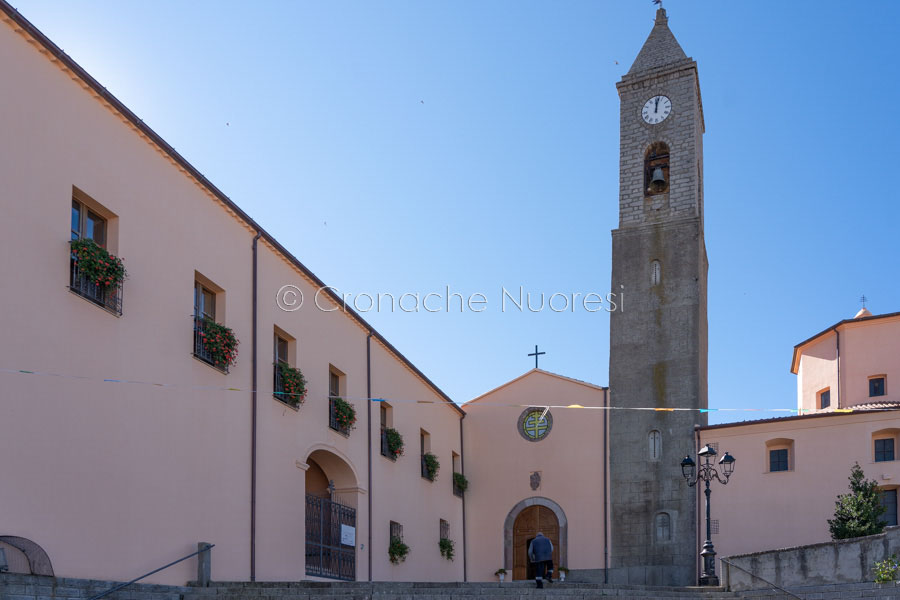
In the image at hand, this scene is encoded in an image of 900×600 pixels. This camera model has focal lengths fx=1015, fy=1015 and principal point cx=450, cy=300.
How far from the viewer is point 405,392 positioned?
80.7 feet

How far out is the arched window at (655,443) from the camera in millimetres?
25781

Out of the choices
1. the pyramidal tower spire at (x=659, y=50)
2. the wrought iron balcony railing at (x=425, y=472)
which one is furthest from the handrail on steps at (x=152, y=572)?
the pyramidal tower spire at (x=659, y=50)

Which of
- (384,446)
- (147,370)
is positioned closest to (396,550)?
(384,446)

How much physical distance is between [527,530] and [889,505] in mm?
9276

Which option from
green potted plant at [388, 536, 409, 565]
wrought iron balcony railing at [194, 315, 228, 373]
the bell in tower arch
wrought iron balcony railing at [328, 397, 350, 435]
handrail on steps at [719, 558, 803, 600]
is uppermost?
the bell in tower arch

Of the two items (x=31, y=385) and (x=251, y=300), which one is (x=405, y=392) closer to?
(x=251, y=300)

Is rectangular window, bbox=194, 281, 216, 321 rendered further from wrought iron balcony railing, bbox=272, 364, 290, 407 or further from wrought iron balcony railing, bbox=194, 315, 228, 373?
wrought iron balcony railing, bbox=272, 364, 290, 407

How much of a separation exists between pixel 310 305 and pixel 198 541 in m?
6.11

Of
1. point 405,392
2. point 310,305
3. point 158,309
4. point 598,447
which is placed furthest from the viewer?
point 598,447

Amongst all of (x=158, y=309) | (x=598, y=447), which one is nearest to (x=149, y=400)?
(x=158, y=309)

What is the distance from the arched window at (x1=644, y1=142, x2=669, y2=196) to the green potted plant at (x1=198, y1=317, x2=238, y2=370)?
14999 mm

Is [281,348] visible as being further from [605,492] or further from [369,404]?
[605,492]

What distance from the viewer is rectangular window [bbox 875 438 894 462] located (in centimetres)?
2327

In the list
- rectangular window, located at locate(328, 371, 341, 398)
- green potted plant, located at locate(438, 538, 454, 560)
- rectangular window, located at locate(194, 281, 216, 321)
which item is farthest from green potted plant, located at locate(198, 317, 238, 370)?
green potted plant, located at locate(438, 538, 454, 560)
